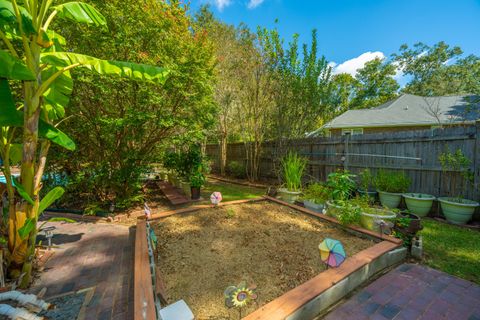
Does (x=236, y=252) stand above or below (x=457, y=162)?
→ below

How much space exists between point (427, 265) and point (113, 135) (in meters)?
6.56

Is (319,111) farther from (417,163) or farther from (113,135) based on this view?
(113,135)

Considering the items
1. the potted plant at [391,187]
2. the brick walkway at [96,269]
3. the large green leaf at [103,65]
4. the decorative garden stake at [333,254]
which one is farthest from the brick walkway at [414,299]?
the large green leaf at [103,65]

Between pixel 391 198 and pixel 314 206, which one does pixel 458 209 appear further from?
pixel 314 206

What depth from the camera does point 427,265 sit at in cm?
270

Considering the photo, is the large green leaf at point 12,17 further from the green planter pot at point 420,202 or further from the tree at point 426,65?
the tree at point 426,65

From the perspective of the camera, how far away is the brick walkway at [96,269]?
2.02 m

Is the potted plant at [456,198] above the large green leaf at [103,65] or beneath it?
beneath

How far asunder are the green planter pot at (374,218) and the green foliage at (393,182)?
2.02 metres

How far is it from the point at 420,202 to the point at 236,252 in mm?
4657

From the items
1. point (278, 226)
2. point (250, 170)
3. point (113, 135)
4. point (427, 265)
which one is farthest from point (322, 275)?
point (250, 170)

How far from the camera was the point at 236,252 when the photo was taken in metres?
2.84

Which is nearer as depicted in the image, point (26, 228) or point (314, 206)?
point (26, 228)

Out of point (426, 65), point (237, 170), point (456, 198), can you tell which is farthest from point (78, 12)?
point (426, 65)
